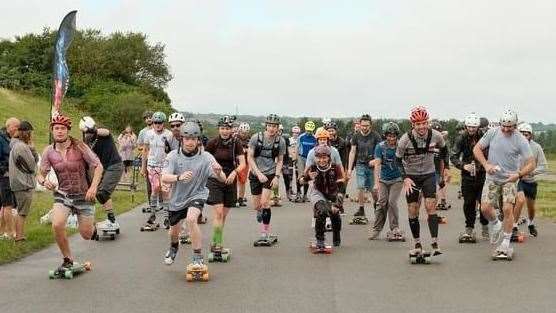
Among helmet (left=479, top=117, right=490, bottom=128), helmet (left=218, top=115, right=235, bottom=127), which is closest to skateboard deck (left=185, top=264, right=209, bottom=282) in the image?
helmet (left=218, top=115, right=235, bottom=127)

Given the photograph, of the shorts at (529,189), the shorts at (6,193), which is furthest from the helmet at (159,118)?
the shorts at (529,189)

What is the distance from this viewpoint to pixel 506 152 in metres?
10.7

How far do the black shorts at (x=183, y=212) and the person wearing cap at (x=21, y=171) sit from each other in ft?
10.4

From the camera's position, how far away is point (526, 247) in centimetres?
1176

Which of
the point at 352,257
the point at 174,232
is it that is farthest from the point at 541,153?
the point at 174,232

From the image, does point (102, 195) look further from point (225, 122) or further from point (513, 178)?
point (513, 178)

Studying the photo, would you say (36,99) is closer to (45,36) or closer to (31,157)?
(45,36)

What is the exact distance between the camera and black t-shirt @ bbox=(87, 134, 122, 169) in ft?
39.1

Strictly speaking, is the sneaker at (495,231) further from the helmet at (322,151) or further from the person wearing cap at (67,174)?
the person wearing cap at (67,174)

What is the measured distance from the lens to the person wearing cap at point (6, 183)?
38.3ft

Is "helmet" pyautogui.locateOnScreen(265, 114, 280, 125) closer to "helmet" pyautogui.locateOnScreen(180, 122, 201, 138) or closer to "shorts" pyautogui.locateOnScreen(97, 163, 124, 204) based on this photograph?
"shorts" pyautogui.locateOnScreen(97, 163, 124, 204)

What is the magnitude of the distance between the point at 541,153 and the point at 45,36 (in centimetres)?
6282

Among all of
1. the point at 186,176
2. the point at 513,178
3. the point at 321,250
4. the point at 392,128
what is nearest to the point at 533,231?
the point at 513,178

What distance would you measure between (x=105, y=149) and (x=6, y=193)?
64.8 inches
